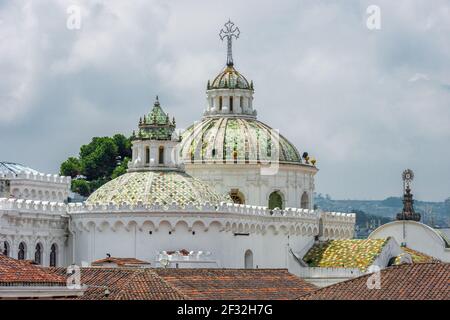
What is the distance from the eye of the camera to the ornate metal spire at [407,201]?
13962cm

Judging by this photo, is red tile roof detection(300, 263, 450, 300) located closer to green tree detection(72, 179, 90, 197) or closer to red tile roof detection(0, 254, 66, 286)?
red tile roof detection(0, 254, 66, 286)

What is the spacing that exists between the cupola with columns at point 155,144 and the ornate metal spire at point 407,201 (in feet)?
103

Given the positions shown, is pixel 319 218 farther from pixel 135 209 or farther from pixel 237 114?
pixel 135 209

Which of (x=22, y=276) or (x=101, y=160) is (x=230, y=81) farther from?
(x=22, y=276)

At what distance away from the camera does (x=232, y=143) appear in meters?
125

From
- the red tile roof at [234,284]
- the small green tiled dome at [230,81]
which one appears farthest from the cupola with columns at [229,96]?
the red tile roof at [234,284]

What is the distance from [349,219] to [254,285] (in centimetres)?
4798

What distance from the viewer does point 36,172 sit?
124062 mm

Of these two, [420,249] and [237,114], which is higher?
[237,114]
